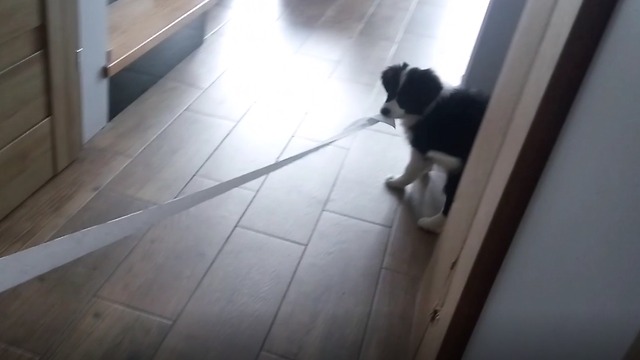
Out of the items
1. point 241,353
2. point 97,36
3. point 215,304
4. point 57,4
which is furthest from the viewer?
point 97,36

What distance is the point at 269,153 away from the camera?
205cm

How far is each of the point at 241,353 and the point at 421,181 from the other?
0.90 metres

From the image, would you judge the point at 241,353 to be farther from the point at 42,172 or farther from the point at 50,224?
the point at 42,172

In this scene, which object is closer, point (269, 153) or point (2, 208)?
point (2, 208)

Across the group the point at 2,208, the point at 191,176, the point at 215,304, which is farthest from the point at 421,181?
the point at 2,208

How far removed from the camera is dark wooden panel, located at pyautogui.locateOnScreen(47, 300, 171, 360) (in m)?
1.28

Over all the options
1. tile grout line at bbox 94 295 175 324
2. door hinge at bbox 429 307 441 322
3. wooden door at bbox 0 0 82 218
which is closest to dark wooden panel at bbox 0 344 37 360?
tile grout line at bbox 94 295 175 324

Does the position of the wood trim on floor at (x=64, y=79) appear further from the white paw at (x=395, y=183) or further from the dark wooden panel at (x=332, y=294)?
the white paw at (x=395, y=183)

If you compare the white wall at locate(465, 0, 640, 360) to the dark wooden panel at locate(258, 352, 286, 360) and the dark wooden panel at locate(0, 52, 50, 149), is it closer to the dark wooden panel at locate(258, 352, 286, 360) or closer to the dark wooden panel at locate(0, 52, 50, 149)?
the dark wooden panel at locate(258, 352, 286, 360)

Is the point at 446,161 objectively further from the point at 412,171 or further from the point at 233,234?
the point at 233,234

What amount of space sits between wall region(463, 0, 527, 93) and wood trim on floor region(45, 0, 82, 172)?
4.08 ft

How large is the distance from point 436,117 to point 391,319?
0.58 meters

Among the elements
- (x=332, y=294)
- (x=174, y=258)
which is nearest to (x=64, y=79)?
(x=174, y=258)

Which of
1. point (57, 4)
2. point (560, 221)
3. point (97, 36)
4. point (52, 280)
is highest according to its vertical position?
point (560, 221)
